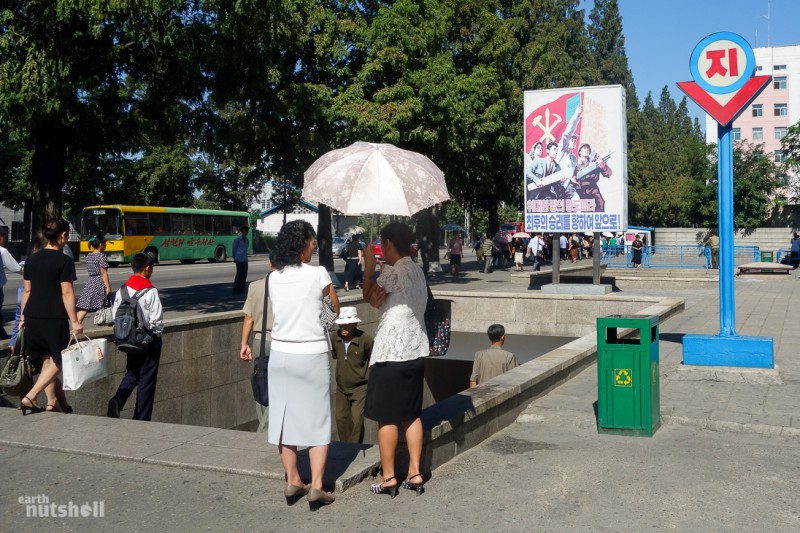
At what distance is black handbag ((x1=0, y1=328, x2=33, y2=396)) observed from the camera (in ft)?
23.2

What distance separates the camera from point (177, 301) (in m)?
19.1

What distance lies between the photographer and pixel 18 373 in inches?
278

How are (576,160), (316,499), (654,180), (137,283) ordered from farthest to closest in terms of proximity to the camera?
(654,180)
(576,160)
(137,283)
(316,499)

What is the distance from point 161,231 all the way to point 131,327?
117 feet

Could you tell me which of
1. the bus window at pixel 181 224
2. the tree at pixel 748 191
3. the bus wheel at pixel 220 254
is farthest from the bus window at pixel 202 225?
the tree at pixel 748 191

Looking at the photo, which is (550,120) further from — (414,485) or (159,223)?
(159,223)

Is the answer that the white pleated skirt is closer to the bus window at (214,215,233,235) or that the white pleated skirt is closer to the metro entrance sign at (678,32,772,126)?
the metro entrance sign at (678,32,772,126)

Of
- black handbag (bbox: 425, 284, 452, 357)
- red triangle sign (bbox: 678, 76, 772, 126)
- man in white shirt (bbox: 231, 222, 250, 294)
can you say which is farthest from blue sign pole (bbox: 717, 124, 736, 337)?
man in white shirt (bbox: 231, 222, 250, 294)

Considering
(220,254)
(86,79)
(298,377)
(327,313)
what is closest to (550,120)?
Result: (86,79)

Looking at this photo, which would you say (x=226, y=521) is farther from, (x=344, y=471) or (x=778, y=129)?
(x=778, y=129)

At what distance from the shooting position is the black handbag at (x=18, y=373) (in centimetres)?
707

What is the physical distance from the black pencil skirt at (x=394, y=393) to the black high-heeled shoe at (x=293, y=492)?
58 cm

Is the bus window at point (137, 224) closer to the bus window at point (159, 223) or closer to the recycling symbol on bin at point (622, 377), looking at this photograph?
the bus window at point (159, 223)

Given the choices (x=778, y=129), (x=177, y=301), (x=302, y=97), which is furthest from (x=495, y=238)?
(x=778, y=129)
